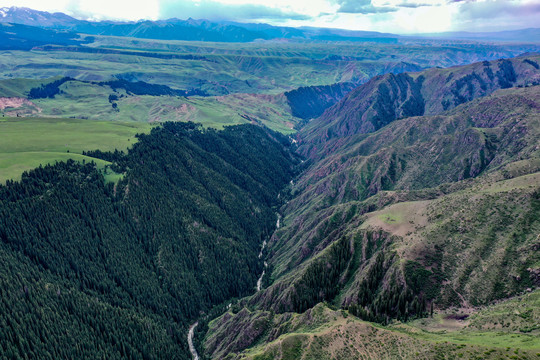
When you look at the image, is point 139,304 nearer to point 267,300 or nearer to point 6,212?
point 267,300

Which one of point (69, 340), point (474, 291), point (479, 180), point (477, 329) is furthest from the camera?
point (479, 180)

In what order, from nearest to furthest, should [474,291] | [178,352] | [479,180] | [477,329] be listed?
[477,329], [474,291], [178,352], [479,180]

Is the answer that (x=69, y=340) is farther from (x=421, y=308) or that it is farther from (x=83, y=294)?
(x=421, y=308)

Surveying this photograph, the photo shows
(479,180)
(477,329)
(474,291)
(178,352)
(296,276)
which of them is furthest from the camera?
(479,180)

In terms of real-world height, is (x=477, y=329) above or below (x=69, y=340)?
above

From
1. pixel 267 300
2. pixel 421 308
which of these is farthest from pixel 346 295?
pixel 267 300

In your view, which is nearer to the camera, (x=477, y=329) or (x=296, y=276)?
(x=477, y=329)

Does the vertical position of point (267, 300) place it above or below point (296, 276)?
below

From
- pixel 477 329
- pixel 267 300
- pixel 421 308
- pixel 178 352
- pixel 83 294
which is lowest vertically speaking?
pixel 178 352

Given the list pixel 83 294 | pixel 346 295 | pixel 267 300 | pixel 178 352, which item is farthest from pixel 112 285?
pixel 346 295
